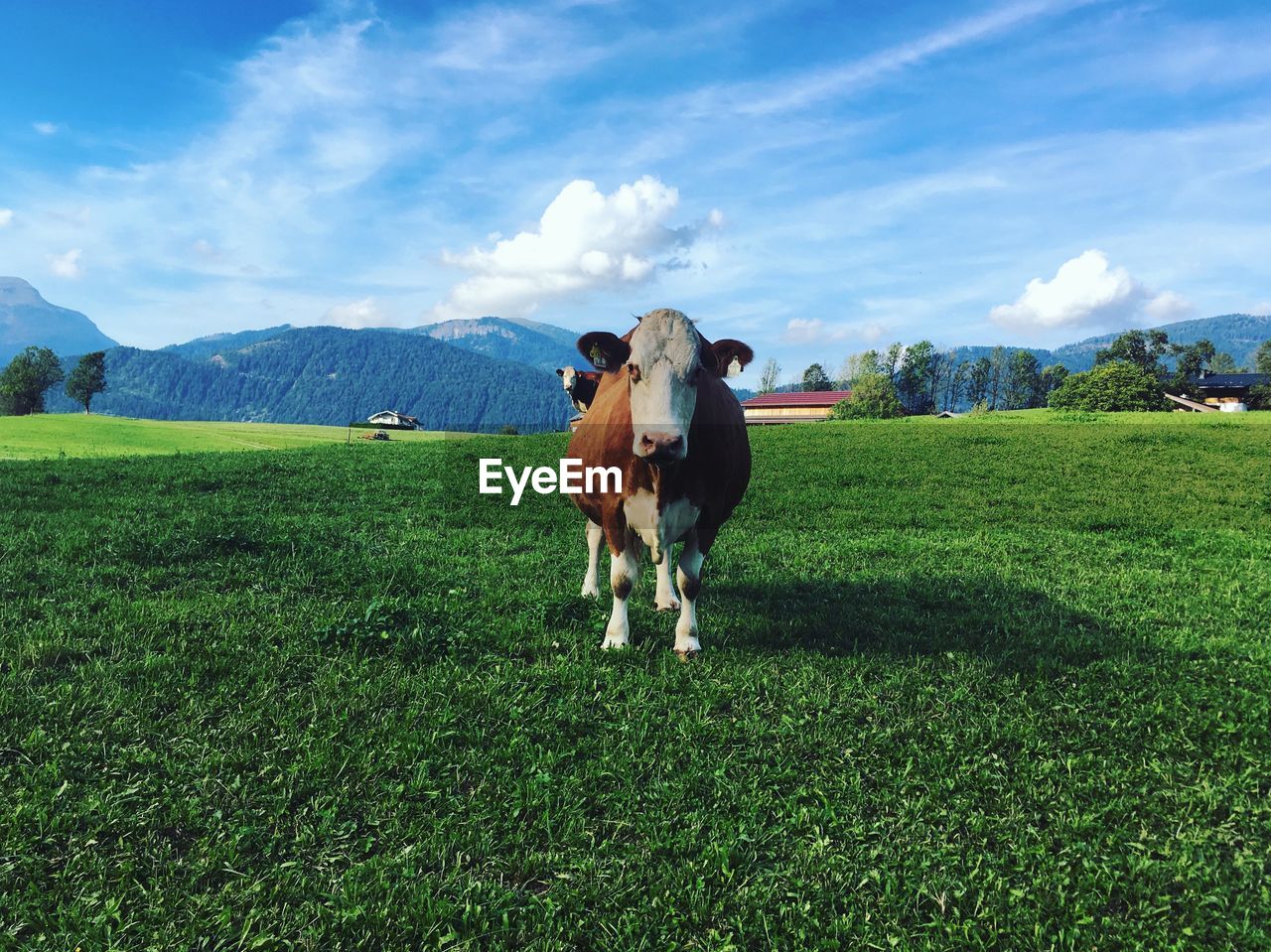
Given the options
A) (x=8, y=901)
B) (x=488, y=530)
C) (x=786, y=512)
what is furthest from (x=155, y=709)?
(x=786, y=512)

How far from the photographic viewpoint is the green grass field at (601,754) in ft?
10.8

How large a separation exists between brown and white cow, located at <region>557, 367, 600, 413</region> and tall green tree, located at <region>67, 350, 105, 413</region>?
4753 inches

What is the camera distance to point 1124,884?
11.7ft

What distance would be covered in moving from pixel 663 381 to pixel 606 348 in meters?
0.85

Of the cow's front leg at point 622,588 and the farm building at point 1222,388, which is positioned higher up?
the farm building at point 1222,388

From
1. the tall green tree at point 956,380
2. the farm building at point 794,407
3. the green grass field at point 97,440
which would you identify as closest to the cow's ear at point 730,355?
the green grass field at point 97,440

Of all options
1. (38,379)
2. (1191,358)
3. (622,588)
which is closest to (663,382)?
(622,588)

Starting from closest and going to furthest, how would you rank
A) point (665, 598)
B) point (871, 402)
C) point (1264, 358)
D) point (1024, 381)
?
point (665, 598) → point (871, 402) → point (1264, 358) → point (1024, 381)

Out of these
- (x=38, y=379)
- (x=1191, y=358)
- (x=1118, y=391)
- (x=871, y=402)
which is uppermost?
(x=1191, y=358)

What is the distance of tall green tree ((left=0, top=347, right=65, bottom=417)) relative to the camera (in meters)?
100

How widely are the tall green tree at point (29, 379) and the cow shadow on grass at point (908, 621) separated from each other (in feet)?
421

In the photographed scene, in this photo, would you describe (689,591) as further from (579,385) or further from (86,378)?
(86,378)

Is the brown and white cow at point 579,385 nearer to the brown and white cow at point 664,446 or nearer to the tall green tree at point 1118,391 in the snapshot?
the brown and white cow at point 664,446

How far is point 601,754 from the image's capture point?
14.9 ft
